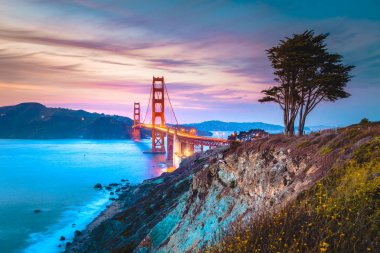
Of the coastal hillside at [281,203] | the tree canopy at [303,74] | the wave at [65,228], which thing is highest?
the tree canopy at [303,74]

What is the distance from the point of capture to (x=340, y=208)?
6.66m

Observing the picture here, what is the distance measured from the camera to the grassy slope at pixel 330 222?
18.0 feet

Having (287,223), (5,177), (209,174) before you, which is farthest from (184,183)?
(5,177)

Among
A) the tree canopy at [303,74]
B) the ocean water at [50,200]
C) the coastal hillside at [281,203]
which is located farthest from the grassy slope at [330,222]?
the ocean water at [50,200]

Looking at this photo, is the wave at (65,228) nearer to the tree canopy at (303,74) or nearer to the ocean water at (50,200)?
the ocean water at (50,200)

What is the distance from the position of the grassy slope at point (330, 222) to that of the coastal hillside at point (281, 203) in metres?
0.02

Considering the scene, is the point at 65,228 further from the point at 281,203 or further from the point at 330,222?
the point at 330,222

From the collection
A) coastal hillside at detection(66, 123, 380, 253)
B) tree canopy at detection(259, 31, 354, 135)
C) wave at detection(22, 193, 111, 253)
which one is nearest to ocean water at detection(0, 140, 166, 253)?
wave at detection(22, 193, 111, 253)

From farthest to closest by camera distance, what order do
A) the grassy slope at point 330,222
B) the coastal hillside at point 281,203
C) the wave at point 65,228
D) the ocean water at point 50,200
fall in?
the ocean water at point 50,200 → the wave at point 65,228 → the coastal hillside at point 281,203 → the grassy slope at point 330,222

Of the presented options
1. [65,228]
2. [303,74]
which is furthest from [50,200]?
[303,74]

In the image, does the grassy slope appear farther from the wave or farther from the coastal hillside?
the wave

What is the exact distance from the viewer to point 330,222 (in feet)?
19.6

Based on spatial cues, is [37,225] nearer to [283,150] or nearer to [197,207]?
[197,207]

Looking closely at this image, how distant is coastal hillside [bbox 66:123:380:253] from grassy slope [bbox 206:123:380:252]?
2 cm
